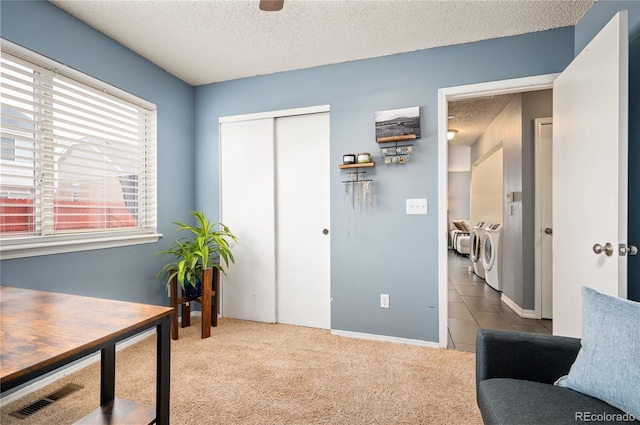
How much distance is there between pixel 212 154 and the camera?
3.38m

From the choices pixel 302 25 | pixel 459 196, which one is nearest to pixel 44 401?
pixel 302 25

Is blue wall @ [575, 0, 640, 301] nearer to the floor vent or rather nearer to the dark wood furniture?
the dark wood furniture

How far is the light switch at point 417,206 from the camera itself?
2.64 m

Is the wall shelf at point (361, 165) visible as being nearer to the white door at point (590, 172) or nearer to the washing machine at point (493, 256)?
the white door at point (590, 172)

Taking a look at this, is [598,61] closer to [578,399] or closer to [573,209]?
[573,209]

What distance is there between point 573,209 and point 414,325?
147 centimetres

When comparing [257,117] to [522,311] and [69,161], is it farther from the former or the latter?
[522,311]

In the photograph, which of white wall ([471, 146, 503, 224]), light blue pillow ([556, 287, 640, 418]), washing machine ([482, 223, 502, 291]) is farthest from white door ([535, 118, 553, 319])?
white wall ([471, 146, 503, 224])

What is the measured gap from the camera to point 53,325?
1.06 m

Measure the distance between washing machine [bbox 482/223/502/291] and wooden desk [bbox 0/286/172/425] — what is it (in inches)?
173

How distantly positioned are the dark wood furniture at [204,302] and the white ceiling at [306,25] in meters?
2.01

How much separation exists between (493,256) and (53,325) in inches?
192

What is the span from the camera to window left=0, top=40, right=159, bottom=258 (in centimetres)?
188

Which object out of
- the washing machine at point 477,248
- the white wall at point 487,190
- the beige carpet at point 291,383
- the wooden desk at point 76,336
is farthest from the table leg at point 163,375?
the white wall at point 487,190
